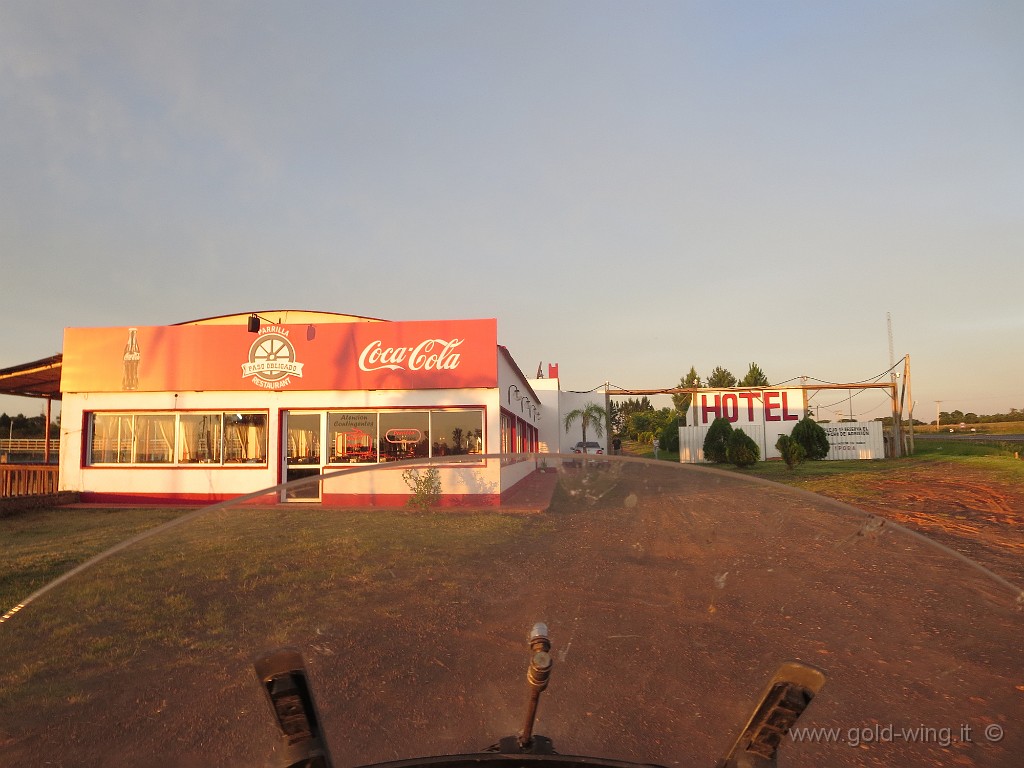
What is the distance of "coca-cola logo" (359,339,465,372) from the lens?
16.1 metres

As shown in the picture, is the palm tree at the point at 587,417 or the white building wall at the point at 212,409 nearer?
the white building wall at the point at 212,409

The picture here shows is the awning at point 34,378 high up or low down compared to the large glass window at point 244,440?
up

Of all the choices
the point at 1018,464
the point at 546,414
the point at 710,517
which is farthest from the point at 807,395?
the point at 710,517

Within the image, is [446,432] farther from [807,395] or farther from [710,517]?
[807,395]

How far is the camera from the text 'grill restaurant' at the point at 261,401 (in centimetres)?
1611

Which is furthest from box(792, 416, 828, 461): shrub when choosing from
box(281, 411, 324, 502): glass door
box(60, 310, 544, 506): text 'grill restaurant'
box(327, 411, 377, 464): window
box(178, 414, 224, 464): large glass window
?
box(178, 414, 224, 464): large glass window

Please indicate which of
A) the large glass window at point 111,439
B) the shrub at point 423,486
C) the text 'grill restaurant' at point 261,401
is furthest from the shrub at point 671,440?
the shrub at point 423,486

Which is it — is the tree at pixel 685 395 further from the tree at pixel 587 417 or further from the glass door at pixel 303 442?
the glass door at pixel 303 442

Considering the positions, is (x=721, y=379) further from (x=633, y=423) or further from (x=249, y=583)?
(x=249, y=583)

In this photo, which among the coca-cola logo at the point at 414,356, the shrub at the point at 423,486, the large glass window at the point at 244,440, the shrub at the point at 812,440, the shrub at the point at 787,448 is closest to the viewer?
the shrub at the point at 423,486

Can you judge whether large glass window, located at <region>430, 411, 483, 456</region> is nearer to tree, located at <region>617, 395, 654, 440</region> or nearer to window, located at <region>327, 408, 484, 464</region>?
window, located at <region>327, 408, 484, 464</region>

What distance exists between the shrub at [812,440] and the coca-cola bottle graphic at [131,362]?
26.3 meters

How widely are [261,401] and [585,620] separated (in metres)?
17.3

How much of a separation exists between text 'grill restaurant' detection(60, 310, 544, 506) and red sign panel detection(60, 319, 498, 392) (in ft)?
0.10
